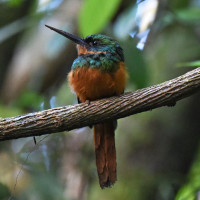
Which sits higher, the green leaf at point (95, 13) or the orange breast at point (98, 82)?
the green leaf at point (95, 13)

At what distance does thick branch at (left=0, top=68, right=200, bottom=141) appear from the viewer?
2.42 meters

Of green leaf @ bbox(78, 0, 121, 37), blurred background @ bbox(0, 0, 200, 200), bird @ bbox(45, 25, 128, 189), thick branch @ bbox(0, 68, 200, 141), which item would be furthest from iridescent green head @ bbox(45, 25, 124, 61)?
thick branch @ bbox(0, 68, 200, 141)

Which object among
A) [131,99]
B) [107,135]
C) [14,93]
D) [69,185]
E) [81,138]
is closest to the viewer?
[131,99]

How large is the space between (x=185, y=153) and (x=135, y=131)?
1.70 feet

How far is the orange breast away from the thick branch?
0.41 meters

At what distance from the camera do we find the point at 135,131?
4219mm

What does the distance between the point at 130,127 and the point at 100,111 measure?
69.1 inches

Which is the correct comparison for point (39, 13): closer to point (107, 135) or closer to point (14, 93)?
point (14, 93)

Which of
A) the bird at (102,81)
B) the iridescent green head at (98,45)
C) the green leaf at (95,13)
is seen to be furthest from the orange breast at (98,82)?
the green leaf at (95,13)

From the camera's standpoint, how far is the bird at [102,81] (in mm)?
2996

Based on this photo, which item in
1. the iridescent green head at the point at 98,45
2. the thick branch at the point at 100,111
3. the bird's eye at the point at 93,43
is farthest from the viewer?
the bird's eye at the point at 93,43

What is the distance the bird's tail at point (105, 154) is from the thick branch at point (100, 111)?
0.61 meters

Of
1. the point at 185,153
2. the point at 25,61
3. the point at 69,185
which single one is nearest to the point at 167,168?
the point at 185,153

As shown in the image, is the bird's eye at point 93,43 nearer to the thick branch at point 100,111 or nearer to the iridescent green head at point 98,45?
the iridescent green head at point 98,45
